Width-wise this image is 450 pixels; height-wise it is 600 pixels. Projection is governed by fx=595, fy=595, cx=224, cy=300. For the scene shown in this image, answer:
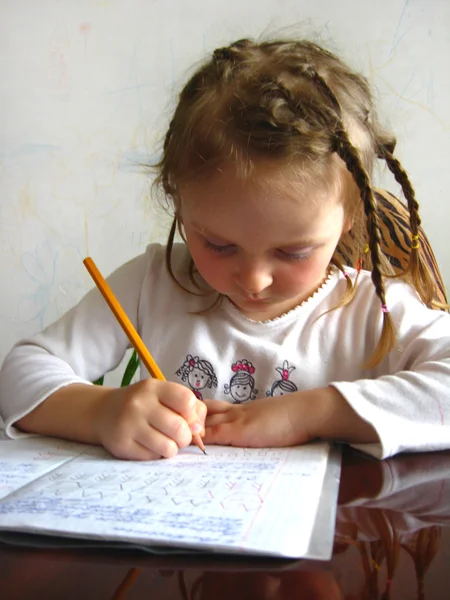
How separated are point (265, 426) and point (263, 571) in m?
0.25

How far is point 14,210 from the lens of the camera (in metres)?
1.71

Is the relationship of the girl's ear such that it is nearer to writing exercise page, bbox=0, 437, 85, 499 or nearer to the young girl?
the young girl

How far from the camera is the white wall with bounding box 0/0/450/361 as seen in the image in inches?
63.7

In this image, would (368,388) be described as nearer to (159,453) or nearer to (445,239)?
(159,453)

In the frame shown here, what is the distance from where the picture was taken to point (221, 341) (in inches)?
31.0

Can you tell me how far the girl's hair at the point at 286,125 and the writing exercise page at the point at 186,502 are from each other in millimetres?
274

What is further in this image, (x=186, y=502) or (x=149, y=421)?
(x=149, y=421)

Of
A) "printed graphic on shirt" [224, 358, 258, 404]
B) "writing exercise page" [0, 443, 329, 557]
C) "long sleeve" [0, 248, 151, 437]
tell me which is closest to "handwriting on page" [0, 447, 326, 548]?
"writing exercise page" [0, 443, 329, 557]

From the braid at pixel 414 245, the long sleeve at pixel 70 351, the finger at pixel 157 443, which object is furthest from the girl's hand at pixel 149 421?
the braid at pixel 414 245

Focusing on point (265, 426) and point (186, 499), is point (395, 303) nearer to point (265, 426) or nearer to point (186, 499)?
point (265, 426)

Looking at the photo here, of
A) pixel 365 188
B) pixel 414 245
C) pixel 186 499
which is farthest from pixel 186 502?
pixel 414 245

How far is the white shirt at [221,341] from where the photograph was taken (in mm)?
677

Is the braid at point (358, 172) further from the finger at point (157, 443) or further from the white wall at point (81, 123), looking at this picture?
the white wall at point (81, 123)

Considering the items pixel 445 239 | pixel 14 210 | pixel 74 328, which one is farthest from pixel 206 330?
pixel 14 210
